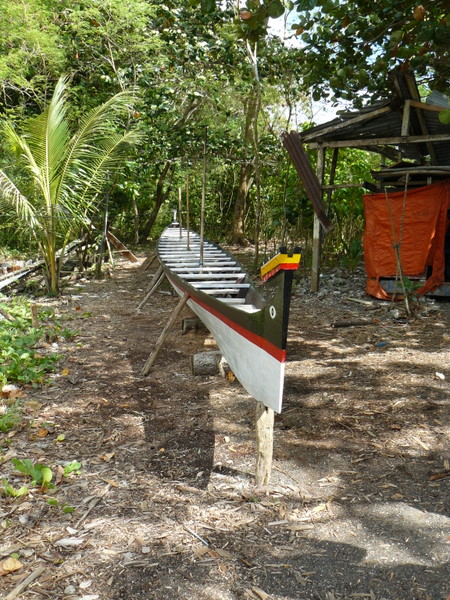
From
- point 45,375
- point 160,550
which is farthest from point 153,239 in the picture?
point 160,550

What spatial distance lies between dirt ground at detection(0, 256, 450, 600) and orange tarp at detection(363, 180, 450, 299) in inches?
99.1

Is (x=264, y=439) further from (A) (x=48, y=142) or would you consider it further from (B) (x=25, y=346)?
(A) (x=48, y=142)

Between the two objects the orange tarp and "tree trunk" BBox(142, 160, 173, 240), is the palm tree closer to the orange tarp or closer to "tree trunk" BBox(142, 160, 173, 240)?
the orange tarp

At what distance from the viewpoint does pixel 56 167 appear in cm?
923

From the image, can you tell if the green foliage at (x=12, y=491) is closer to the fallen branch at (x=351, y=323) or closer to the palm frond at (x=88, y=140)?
the fallen branch at (x=351, y=323)

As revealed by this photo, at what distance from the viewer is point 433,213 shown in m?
8.68

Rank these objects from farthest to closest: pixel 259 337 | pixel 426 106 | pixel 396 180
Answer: pixel 396 180 → pixel 426 106 → pixel 259 337

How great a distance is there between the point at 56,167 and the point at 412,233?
6.07 meters

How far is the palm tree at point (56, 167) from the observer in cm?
891

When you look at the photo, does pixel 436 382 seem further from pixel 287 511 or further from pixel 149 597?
pixel 149 597

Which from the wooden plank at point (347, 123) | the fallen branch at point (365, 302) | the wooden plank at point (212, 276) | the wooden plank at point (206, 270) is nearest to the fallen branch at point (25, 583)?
the wooden plank at point (212, 276)

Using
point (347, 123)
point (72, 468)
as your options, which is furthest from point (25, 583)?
point (347, 123)

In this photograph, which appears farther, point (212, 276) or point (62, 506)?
point (212, 276)

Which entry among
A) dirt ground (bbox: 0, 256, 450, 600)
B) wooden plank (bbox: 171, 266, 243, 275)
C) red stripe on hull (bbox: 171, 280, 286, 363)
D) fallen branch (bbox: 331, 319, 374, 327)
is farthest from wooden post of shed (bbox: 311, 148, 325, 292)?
red stripe on hull (bbox: 171, 280, 286, 363)
